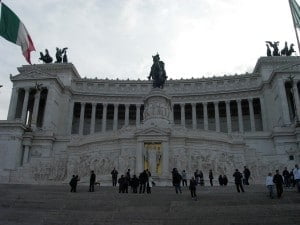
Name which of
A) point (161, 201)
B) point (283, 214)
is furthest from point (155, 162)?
point (283, 214)

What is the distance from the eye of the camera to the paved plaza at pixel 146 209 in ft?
48.0

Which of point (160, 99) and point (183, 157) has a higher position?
point (160, 99)

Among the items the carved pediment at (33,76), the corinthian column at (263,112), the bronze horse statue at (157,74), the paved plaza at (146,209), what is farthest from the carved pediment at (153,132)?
the corinthian column at (263,112)

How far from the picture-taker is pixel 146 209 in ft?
54.4

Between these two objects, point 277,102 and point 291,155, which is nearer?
point 291,155

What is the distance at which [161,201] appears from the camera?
18.7 meters

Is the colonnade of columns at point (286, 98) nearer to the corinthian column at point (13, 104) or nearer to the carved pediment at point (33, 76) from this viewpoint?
the carved pediment at point (33, 76)

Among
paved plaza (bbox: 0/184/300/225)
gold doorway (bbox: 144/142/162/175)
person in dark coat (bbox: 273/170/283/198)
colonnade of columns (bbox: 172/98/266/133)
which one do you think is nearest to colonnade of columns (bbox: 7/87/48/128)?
colonnade of columns (bbox: 172/98/266/133)

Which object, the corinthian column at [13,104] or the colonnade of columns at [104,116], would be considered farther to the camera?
the colonnade of columns at [104,116]

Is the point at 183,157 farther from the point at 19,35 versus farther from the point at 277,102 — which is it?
the point at 277,102

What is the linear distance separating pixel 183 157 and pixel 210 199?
17.7 metres

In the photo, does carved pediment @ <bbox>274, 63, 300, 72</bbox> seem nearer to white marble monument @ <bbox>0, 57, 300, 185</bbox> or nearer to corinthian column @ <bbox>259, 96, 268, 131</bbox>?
white marble monument @ <bbox>0, 57, 300, 185</bbox>

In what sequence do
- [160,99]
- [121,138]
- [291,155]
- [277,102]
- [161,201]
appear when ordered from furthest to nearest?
[277,102] < [291,155] < [160,99] < [121,138] < [161,201]

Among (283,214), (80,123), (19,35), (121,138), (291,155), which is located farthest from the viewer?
(80,123)
